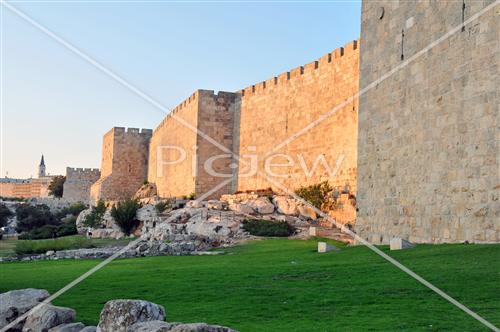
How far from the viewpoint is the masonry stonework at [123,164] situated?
36.9 meters

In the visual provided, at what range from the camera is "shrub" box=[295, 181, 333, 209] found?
1902 cm

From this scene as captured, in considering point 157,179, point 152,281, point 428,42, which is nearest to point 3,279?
point 152,281

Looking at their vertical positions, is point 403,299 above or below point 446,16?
below

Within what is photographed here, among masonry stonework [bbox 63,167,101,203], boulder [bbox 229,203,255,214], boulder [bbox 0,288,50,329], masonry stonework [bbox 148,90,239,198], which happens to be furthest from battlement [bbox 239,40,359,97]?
masonry stonework [bbox 63,167,101,203]

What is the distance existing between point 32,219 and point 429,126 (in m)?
27.2

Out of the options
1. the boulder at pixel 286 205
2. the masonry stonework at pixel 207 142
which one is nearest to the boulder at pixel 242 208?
the boulder at pixel 286 205

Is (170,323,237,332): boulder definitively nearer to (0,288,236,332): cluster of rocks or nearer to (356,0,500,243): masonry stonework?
(0,288,236,332): cluster of rocks

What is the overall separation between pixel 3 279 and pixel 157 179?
84.5 feet

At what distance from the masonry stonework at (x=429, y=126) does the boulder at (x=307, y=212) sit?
731 cm

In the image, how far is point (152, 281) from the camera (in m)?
7.66

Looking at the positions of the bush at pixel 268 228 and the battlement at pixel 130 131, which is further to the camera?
the battlement at pixel 130 131

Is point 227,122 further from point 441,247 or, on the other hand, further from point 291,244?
point 441,247

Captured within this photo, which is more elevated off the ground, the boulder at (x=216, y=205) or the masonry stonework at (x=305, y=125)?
the masonry stonework at (x=305, y=125)

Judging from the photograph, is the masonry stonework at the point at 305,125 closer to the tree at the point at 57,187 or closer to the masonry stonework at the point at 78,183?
the masonry stonework at the point at 78,183
